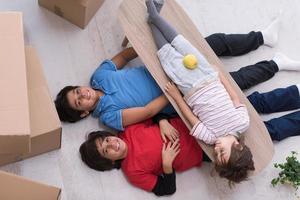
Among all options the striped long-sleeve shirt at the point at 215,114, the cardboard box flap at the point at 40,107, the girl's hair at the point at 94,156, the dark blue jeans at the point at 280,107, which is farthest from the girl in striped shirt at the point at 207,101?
the cardboard box flap at the point at 40,107

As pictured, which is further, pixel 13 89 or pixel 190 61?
pixel 190 61

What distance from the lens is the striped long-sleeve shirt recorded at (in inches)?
65.2

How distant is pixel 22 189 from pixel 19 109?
0.24 metres

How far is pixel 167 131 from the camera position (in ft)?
5.81

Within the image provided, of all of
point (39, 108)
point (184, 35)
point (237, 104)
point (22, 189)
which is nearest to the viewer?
point (22, 189)

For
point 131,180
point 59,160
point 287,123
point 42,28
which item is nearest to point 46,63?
point 42,28

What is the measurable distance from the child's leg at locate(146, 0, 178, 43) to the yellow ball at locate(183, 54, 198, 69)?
106mm

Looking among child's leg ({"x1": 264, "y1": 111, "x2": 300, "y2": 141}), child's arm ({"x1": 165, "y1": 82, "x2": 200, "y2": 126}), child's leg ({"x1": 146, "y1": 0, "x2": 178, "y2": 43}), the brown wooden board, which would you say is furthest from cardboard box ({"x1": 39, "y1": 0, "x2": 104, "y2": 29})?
child's leg ({"x1": 264, "y1": 111, "x2": 300, "y2": 141})

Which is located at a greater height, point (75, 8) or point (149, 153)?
point (75, 8)

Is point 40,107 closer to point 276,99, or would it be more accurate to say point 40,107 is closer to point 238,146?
point 238,146

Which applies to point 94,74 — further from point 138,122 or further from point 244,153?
point 244,153

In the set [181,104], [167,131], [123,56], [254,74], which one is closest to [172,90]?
[181,104]

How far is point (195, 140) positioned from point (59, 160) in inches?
21.3

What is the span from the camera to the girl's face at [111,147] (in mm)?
1701
